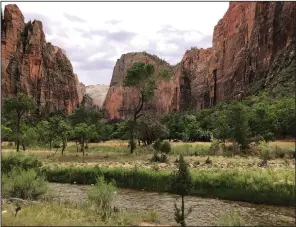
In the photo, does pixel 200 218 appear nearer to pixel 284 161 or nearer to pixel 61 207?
pixel 61 207

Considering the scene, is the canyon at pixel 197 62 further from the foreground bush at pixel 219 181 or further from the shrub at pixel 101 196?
the shrub at pixel 101 196

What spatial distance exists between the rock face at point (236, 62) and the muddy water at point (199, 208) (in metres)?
35.7

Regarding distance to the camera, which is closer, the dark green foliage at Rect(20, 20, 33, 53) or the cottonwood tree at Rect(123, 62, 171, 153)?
the cottonwood tree at Rect(123, 62, 171, 153)

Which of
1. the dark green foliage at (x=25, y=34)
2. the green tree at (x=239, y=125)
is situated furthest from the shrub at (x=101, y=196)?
the dark green foliage at (x=25, y=34)

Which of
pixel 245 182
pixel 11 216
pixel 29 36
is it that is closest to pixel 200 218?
pixel 245 182

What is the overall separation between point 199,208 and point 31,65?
13016cm

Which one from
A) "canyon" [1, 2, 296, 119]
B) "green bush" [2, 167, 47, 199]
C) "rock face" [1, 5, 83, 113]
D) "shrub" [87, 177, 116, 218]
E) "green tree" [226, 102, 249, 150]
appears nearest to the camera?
"shrub" [87, 177, 116, 218]

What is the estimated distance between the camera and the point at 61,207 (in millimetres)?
15453

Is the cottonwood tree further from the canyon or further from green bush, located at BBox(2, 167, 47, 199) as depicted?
the canyon

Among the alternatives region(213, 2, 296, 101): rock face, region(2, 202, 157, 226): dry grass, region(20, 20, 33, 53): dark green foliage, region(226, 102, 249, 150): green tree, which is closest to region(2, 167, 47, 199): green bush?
region(2, 202, 157, 226): dry grass

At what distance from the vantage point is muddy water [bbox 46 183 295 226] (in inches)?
641

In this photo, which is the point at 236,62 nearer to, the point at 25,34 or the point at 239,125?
the point at 25,34

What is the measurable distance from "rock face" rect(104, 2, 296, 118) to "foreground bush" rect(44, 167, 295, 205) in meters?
31.4

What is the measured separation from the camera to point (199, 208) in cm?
1872
